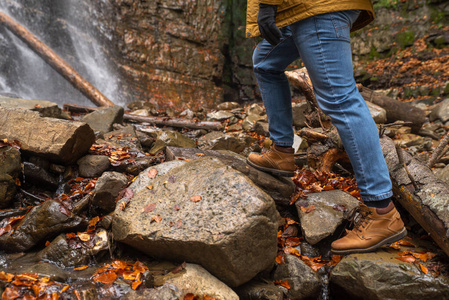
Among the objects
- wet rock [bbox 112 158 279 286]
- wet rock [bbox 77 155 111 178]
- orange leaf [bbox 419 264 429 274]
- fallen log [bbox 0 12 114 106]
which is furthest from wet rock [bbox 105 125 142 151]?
fallen log [bbox 0 12 114 106]

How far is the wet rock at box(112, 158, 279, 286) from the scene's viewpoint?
2.08 metres

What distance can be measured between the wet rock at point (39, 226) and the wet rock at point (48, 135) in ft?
2.75

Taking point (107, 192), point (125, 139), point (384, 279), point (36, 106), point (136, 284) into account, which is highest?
point (36, 106)

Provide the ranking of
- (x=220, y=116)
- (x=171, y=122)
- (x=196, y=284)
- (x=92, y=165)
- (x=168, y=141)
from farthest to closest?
(x=220, y=116)
(x=171, y=122)
(x=168, y=141)
(x=92, y=165)
(x=196, y=284)

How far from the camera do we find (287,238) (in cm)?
288

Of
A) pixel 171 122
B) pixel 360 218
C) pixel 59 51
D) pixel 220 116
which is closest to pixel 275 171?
pixel 360 218

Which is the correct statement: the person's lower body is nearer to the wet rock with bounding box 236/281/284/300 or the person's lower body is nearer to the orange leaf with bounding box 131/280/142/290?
the wet rock with bounding box 236/281/284/300

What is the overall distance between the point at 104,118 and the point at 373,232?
18.8ft

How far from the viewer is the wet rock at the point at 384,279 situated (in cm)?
210

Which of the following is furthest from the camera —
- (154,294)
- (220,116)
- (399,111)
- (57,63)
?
(57,63)

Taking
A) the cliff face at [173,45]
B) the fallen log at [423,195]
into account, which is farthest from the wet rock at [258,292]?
the cliff face at [173,45]

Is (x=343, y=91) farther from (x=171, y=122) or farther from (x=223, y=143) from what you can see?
(x=171, y=122)

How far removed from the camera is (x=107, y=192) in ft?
9.29

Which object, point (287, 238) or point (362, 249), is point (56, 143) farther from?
point (362, 249)
